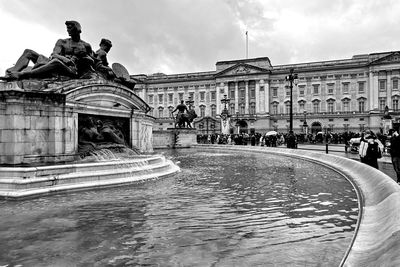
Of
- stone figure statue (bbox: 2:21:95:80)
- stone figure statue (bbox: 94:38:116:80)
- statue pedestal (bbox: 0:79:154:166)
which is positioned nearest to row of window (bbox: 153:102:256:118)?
stone figure statue (bbox: 94:38:116:80)

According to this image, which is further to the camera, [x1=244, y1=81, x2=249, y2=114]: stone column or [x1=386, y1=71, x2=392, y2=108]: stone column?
[x1=244, y1=81, x2=249, y2=114]: stone column

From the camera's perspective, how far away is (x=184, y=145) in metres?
30.9

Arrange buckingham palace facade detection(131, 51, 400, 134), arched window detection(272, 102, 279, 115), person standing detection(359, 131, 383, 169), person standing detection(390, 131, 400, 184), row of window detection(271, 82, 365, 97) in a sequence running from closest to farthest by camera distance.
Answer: person standing detection(390, 131, 400, 184) → person standing detection(359, 131, 383, 169) → buckingham palace facade detection(131, 51, 400, 134) → row of window detection(271, 82, 365, 97) → arched window detection(272, 102, 279, 115)

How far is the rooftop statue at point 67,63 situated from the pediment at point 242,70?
7356 centimetres

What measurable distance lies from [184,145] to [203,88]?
59.0 meters

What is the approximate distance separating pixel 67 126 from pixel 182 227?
529 cm

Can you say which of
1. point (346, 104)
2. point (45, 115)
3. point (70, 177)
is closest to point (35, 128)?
point (45, 115)

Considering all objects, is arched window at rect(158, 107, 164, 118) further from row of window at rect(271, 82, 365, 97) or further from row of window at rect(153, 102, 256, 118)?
row of window at rect(271, 82, 365, 97)

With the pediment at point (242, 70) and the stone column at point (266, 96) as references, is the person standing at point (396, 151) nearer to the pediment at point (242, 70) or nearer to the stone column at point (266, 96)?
the stone column at point (266, 96)

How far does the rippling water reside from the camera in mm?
3088

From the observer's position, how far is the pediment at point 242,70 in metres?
80.8

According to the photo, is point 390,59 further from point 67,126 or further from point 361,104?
point 67,126

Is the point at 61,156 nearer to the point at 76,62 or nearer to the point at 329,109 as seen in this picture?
the point at 76,62

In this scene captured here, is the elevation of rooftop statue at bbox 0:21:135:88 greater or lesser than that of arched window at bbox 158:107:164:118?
lesser
